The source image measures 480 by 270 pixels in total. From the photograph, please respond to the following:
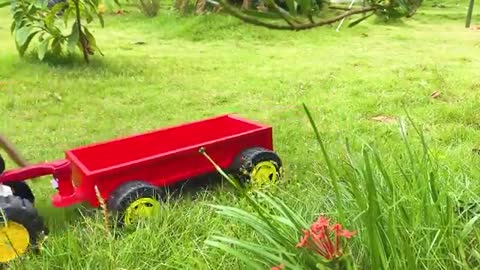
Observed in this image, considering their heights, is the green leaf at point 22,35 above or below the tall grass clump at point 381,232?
below

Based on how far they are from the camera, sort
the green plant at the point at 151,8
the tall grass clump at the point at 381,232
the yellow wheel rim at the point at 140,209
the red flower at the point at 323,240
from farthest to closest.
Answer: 1. the green plant at the point at 151,8
2. the yellow wheel rim at the point at 140,209
3. the tall grass clump at the point at 381,232
4. the red flower at the point at 323,240

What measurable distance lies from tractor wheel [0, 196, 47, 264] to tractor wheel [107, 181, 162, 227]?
25 cm

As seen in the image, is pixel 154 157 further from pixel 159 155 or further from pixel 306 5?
pixel 306 5

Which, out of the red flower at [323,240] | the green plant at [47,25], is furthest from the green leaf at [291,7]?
the green plant at [47,25]

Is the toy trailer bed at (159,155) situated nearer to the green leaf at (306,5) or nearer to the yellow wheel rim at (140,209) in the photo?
the yellow wheel rim at (140,209)

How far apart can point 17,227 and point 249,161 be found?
884mm

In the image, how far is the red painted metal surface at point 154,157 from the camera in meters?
2.22

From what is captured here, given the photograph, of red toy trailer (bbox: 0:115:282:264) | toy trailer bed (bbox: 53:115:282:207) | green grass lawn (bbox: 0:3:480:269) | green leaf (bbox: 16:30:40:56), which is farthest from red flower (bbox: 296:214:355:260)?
green leaf (bbox: 16:30:40:56)

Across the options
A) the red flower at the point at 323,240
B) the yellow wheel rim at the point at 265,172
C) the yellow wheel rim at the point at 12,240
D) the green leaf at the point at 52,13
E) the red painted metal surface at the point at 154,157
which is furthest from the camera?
the green leaf at the point at 52,13

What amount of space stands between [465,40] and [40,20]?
4.04m

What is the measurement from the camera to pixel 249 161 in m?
2.46

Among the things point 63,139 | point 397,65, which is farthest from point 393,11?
point 397,65

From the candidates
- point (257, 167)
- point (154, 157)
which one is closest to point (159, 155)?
point (154, 157)

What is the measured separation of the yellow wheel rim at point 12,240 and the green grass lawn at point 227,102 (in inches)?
3.0
